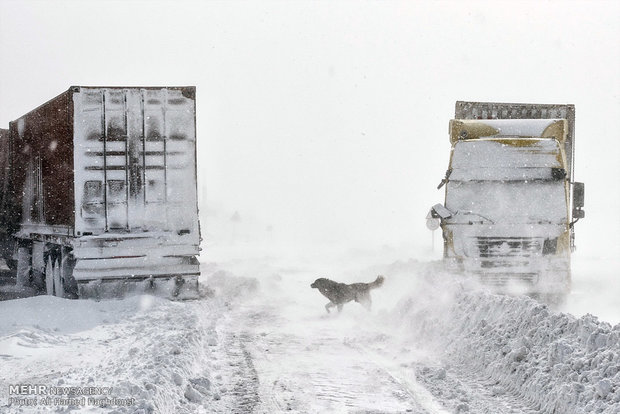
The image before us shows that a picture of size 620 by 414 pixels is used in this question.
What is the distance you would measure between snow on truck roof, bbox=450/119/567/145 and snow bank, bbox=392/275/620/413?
3.90 metres

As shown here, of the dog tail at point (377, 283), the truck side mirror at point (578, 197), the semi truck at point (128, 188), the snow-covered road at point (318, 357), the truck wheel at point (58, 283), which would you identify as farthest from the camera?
the truck wheel at point (58, 283)

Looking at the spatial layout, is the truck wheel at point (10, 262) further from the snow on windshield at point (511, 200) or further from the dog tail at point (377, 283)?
the snow on windshield at point (511, 200)

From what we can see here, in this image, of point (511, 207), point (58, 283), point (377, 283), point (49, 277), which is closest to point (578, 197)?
point (511, 207)

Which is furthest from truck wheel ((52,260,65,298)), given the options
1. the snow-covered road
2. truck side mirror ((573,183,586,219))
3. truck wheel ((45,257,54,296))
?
truck side mirror ((573,183,586,219))

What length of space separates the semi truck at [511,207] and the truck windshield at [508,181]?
18mm

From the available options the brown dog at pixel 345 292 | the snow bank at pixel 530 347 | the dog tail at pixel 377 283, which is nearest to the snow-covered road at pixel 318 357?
the snow bank at pixel 530 347

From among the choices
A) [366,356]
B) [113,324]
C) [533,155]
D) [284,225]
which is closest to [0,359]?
[113,324]

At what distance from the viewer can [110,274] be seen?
1419 cm

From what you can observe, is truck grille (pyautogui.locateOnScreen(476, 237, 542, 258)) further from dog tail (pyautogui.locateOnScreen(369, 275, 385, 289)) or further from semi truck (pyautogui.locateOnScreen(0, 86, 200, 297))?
semi truck (pyautogui.locateOnScreen(0, 86, 200, 297))

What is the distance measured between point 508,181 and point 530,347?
5.97 m

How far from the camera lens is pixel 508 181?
1394 centimetres

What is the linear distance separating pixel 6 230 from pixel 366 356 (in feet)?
49.3

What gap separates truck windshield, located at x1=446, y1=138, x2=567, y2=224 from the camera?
13.6 metres

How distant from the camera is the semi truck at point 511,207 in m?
13.2
